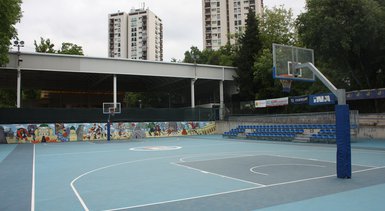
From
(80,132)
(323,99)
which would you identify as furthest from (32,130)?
(323,99)

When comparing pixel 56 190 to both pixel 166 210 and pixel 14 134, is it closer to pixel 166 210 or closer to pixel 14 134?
pixel 166 210

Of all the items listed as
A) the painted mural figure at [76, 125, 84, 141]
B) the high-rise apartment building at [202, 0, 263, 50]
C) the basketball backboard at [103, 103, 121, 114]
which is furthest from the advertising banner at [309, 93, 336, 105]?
the high-rise apartment building at [202, 0, 263, 50]

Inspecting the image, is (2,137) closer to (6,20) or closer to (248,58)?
(6,20)

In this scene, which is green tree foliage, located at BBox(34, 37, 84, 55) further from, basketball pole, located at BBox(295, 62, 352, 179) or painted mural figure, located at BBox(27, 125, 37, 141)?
basketball pole, located at BBox(295, 62, 352, 179)

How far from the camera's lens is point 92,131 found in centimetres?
3375

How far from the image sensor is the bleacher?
2402cm

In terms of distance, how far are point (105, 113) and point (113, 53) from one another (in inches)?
4772

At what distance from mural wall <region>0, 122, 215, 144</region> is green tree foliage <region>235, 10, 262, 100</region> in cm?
660

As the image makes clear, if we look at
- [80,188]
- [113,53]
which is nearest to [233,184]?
[80,188]

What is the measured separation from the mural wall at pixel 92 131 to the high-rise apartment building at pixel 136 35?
10416cm

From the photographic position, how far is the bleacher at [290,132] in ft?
78.8

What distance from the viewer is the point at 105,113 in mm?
34250

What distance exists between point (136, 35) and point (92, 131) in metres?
116

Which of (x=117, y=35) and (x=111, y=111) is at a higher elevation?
(x=117, y=35)
